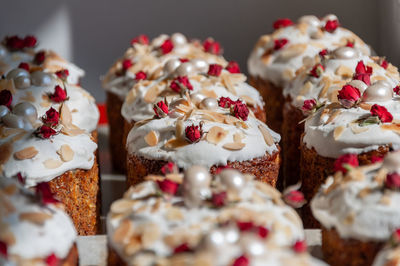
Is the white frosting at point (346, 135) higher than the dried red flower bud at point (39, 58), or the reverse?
the white frosting at point (346, 135)

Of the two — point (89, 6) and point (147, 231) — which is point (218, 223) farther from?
point (89, 6)

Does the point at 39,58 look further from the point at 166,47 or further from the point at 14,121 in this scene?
the point at 14,121

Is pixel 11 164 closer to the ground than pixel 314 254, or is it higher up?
higher up

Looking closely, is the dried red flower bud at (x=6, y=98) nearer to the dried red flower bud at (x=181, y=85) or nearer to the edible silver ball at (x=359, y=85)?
the dried red flower bud at (x=181, y=85)

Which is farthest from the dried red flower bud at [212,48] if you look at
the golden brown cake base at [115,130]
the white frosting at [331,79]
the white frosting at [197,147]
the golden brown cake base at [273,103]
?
the white frosting at [197,147]

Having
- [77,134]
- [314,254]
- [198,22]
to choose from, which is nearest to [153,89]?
[77,134]

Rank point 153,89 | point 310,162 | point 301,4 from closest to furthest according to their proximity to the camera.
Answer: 1. point 310,162
2. point 153,89
3. point 301,4

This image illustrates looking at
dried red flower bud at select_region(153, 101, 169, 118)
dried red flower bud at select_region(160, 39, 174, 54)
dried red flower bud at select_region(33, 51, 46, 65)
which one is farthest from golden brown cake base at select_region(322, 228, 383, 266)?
dried red flower bud at select_region(33, 51, 46, 65)
